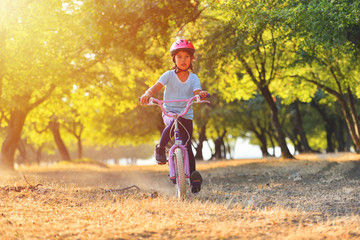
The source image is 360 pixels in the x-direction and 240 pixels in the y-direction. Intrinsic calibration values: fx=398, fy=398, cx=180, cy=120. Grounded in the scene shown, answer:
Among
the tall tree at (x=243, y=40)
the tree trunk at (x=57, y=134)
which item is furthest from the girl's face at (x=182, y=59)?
the tree trunk at (x=57, y=134)

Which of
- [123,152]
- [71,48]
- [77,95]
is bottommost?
[123,152]

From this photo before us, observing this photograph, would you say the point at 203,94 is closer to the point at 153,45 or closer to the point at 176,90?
the point at 176,90

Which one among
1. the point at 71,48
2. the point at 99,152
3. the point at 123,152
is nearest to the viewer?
the point at 71,48

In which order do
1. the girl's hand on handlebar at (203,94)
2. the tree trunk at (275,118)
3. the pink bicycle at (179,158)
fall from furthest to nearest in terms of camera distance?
1. the tree trunk at (275,118)
2. the pink bicycle at (179,158)
3. the girl's hand on handlebar at (203,94)

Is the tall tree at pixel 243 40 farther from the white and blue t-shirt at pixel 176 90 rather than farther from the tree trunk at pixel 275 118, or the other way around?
the white and blue t-shirt at pixel 176 90

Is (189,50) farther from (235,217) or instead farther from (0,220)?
(0,220)

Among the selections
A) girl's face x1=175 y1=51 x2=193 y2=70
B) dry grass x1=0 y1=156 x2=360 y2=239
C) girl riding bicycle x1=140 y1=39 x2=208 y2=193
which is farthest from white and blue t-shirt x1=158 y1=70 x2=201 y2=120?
dry grass x1=0 y1=156 x2=360 y2=239

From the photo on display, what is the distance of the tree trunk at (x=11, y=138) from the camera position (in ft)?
64.8

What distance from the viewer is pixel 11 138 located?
20.0 metres

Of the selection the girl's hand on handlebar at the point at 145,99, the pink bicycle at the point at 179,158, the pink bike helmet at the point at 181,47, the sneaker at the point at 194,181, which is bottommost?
the sneaker at the point at 194,181

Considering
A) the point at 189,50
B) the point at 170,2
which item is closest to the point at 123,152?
the point at 170,2

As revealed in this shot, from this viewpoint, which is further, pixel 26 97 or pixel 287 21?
pixel 26 97

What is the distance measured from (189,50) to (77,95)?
16.8 metres

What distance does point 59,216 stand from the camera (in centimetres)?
494
